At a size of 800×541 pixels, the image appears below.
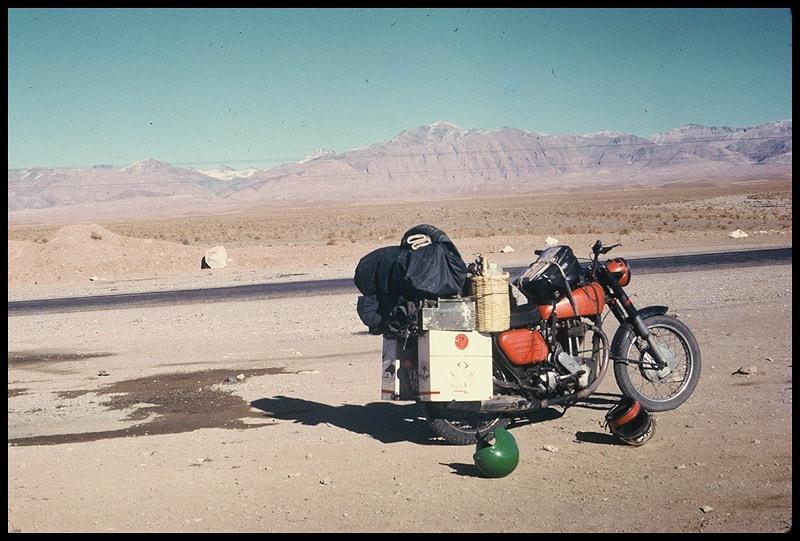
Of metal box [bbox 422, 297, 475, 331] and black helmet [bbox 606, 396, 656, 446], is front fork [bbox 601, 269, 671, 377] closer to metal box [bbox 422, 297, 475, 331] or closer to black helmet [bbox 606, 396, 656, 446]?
black helmet [bbox 606, 396, 656, 446]

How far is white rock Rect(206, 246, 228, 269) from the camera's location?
31.3 metres

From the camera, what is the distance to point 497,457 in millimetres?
6852

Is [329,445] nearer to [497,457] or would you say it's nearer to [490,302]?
[497,457]

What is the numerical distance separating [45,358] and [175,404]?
194 inches

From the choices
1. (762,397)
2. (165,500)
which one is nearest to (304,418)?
(165,500)

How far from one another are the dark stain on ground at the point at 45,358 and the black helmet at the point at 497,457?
7.68 meters

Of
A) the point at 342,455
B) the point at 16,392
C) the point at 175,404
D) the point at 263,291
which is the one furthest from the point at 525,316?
the point at 263,291

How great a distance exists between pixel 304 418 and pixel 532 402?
2.40 meters

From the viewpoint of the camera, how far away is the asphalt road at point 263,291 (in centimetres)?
2131

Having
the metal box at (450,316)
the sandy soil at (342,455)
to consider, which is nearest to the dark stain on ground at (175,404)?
the sandy soil at (342,455)

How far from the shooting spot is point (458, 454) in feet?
25.1

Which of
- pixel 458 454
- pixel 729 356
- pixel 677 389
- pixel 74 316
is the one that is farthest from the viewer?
pixel 74 316

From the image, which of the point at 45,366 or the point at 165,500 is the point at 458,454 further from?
the point at 45,366

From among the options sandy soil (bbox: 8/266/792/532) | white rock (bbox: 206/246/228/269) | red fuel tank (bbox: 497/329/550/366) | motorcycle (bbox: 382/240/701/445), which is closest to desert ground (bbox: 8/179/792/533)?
sandy soil (bbox: 8/266/792/532)
